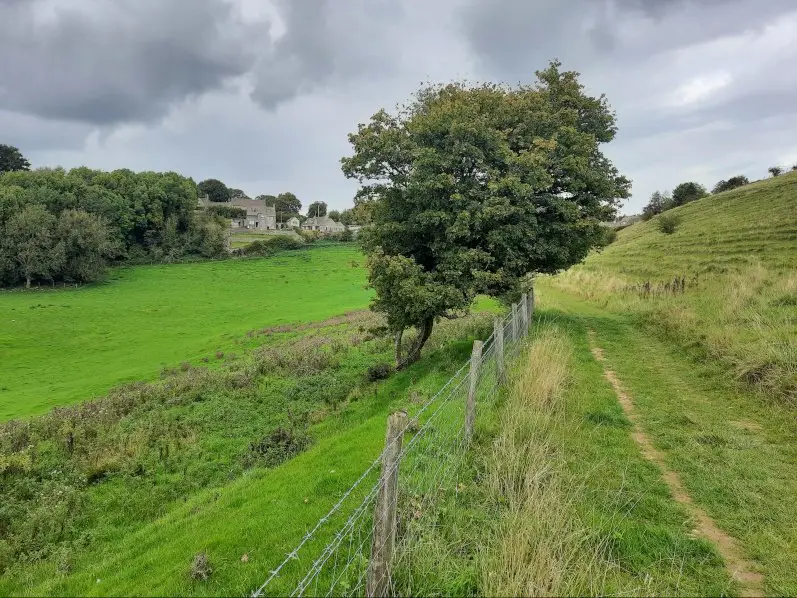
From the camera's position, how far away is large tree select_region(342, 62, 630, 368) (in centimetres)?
1647

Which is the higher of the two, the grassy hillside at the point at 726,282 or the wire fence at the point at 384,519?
the grassy hillside at the point at 726,282

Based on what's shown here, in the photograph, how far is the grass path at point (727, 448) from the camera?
593 centimetres

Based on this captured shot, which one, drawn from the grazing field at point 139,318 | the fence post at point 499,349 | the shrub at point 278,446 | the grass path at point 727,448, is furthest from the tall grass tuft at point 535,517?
the grazing field at point 139,318

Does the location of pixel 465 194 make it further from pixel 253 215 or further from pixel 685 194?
pixel 253 215

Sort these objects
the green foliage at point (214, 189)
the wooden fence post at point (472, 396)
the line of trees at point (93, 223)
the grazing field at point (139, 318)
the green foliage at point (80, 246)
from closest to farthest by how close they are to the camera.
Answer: the wooden fence post at point (472, 396) → the grazing field at point (139, 318) → the line of trees at point (93, 223) → the green foliage at point (80, 246) → the green foliage at point (214, 189)

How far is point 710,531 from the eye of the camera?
6.21 metres

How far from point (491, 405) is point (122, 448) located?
11705 millimetres

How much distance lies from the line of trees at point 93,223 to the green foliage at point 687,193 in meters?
83.2

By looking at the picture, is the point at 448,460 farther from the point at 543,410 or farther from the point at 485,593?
the point at 485,593

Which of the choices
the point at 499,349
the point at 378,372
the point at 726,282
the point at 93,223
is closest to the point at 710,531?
the point at 499,349

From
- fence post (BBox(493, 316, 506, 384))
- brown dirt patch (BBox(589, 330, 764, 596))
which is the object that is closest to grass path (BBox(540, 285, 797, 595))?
brown dirt patch (BBox(589, 330, 764, 596))

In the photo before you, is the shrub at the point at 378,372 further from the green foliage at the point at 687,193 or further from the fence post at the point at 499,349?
the green foliage at the point at 687,193

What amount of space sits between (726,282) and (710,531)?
22.1 meters

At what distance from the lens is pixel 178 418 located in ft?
57.1
